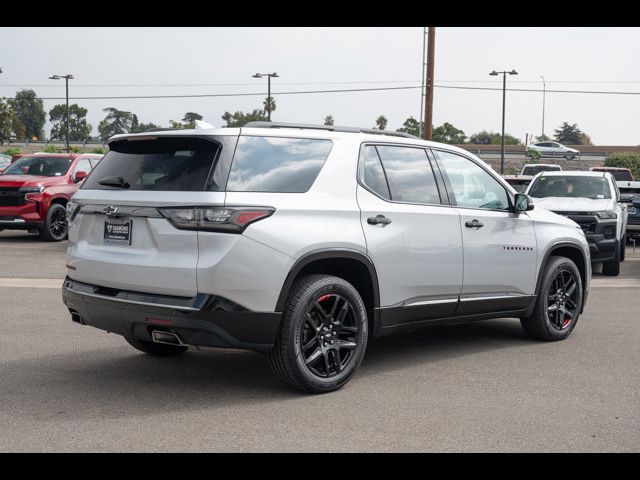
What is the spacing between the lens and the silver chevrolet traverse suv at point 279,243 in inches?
220

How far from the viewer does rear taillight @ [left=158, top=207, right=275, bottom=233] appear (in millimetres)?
5543

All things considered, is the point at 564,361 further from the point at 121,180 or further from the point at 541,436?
the point at 121,180

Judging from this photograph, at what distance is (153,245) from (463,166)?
297cm

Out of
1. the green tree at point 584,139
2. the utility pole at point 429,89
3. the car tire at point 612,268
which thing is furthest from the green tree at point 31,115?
the car tire at point 612,268

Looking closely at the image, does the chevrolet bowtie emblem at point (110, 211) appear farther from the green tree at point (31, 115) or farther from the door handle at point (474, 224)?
the green tree at point (31, 115)

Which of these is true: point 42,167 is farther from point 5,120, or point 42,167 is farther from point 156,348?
point 5,120

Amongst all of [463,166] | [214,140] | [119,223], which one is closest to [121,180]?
[119,223]

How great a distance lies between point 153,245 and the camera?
5727 mm

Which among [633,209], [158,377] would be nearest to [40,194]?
[633,209]

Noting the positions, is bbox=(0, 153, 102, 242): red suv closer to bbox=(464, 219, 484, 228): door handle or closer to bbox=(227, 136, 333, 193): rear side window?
bbox=(464, 219, 484, 228): door handle

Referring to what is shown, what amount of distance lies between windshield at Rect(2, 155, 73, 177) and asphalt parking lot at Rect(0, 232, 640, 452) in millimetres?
10343
